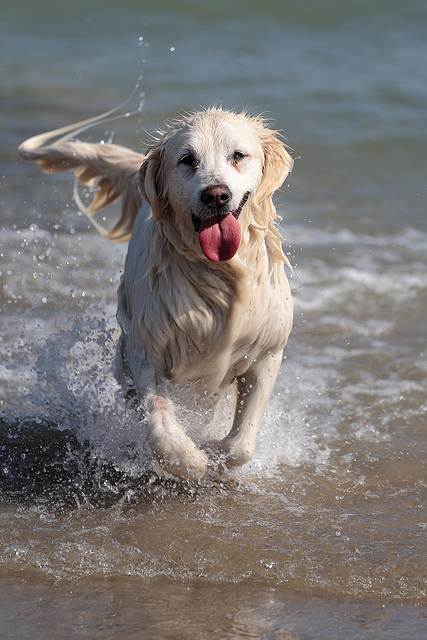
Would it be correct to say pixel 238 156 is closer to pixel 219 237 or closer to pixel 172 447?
pixel 219 237

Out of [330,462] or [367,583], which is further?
[330,462]

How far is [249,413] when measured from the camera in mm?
4223

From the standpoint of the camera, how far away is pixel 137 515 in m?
3.97

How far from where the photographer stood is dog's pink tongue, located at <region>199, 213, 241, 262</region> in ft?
12.0

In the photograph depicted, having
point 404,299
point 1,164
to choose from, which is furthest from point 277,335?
point 1,164

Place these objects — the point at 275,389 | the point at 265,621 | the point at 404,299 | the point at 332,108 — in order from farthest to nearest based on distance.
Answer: the point at 332,108 < the point at 404,299 < the point at 275,389 < the point at 265,621

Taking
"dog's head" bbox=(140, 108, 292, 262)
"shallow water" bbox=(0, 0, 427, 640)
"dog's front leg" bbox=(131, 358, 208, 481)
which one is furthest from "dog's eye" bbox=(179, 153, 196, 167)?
"shallow water" bbox=(0, 0, 427, 640)

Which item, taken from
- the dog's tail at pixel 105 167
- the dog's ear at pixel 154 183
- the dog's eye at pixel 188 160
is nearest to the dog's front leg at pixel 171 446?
the dog's ear at pixel 154 183

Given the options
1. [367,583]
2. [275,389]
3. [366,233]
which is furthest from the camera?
[366,233]

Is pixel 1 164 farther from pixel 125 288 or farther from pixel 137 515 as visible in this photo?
pixel 137 515

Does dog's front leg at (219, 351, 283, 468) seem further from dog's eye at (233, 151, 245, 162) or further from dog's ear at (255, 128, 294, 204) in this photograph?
dog's eye at (233, 151, 245, 162)

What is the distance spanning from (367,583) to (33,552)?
1379 mm

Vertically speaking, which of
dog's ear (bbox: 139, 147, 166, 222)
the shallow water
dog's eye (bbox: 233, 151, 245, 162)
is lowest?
the shallow water

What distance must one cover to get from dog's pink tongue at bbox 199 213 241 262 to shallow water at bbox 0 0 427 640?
38.2 inches
